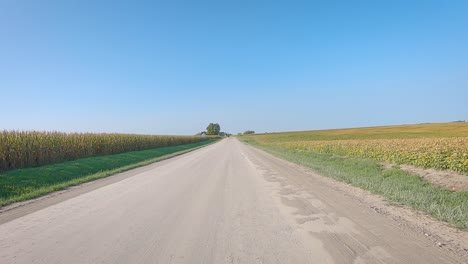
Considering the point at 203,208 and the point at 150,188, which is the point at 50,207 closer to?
the point at 150,188

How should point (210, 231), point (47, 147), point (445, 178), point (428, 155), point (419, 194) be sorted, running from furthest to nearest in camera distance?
1. point (47, 147)
2. point (428, 155)
3. point (445, 178)
4. point (419, 194)
5. point (210, 231)

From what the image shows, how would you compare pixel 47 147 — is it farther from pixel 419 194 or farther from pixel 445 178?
pixel 445 178

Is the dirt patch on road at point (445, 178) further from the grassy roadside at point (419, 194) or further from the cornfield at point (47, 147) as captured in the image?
the cornfield at point (47, 147)

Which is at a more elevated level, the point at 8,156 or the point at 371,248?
the point at 8,156

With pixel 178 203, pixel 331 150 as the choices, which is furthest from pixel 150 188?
pixel 331 150

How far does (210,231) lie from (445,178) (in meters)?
10.2

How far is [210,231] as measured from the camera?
5566 mm

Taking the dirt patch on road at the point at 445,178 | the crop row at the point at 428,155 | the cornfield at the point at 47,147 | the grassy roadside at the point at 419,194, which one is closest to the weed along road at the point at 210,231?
the grassy roadside at the point at 419,194

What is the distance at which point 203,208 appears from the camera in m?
7.41

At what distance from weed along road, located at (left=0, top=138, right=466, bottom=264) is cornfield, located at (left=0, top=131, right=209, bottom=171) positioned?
967cm

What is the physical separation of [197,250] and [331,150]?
76.8 ft

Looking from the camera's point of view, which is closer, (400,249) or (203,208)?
(400,249)

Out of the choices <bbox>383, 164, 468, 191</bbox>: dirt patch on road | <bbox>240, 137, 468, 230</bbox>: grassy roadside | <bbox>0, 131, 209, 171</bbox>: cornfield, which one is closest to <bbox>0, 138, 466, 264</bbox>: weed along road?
<bbox>240, 137, 468, 230</bbox>: grassy roadside

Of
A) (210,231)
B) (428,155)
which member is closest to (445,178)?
(428,155)
